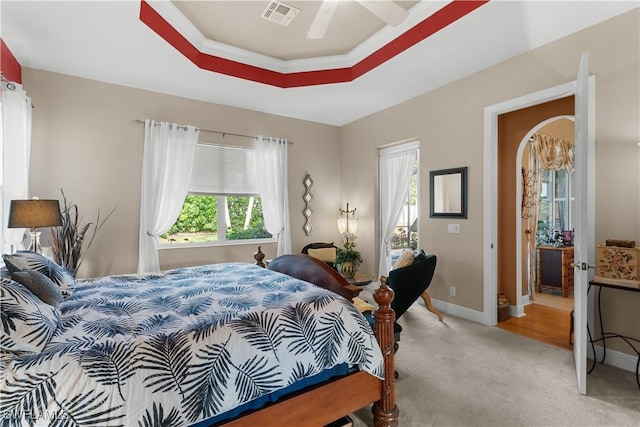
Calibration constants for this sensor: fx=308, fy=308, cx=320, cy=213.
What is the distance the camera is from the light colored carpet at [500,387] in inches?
75.9

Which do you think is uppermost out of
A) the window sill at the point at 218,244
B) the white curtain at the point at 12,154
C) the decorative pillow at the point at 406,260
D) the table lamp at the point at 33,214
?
the white curtain at the point at 12,154

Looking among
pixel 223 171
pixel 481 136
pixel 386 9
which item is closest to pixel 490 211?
pixel 481 136

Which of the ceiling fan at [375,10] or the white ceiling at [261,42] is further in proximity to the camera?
the white ceiling at [261,42]

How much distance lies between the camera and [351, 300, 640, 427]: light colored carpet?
193cm

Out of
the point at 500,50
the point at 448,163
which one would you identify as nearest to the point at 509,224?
the point at 448,163

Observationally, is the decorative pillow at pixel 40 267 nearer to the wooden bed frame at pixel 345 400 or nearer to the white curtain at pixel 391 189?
the wooden bed frame at pixel 345 400

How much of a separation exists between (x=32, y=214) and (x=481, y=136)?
439 cm

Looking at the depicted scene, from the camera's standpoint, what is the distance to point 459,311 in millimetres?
3713

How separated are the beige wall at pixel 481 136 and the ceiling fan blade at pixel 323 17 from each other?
81.9 inches

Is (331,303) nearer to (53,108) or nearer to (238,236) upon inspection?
(238,236)

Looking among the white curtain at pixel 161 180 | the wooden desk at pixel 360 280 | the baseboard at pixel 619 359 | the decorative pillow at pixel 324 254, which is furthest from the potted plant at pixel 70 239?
the baseboard at pixel 619 359

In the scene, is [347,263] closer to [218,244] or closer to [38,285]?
[218,244]

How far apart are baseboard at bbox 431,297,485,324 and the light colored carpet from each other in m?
0.38

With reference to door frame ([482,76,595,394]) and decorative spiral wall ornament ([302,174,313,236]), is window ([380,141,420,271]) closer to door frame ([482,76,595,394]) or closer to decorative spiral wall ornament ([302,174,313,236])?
door frame ([482,76,595,394])
